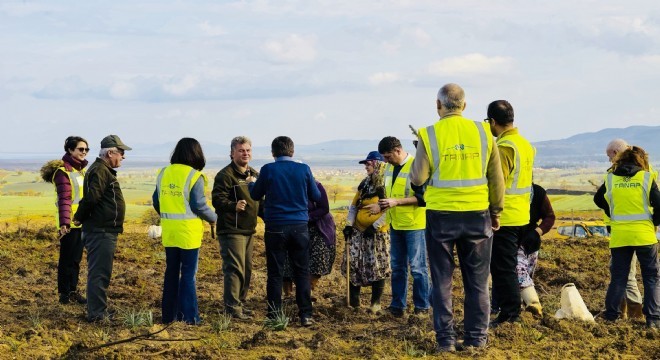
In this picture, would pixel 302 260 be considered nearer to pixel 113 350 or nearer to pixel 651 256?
pixel 113 350

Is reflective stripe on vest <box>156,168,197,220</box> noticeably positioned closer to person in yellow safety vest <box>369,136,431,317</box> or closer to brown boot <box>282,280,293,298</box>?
person in yellow safety vest <box>369,136,431,317</box>

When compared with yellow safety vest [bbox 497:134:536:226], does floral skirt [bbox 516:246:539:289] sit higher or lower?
lower

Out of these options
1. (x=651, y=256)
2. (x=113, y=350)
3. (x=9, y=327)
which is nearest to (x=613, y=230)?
(x=651, y=256)

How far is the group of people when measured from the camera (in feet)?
23.8

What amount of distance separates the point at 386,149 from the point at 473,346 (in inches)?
108

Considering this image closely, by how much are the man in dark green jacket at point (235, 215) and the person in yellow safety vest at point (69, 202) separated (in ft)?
7.12

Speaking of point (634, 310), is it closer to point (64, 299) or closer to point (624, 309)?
point (624, 309)

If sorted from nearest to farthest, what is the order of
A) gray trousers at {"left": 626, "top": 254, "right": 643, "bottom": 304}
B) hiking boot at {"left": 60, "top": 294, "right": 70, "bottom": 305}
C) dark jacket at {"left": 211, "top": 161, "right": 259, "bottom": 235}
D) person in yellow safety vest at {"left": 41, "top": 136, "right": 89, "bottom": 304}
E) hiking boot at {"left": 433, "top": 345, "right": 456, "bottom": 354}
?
hiking boot at {"left": 433, "top": 345, "right": 456, "bottom": 354}, dark jacket at {"left": 211, "top": 161, "right": 259, "bottom": 235}, gray trousers at {"left": 626, "top": 254, "right": 643, "bottom": 304}, person in yellow safety vest at {"left": 41, "top": 136, "right": 89, "bottom": 304}, hiking boot at {"left": 60, "top": 294, "right": 70, "bottom": 305}

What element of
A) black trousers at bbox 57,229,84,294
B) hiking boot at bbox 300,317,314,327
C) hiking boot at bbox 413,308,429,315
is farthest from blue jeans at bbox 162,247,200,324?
hiking boot at bbox 413,308,429,315

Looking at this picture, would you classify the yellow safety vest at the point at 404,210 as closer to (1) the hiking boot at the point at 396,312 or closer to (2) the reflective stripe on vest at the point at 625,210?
(1) the hiking boot at the point at 396,312

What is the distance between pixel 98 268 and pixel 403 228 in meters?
3.21

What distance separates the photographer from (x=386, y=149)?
30.5 ft

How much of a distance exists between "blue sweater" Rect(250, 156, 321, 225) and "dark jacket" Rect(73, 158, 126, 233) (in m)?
1.48

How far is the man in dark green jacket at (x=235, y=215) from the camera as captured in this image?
9062 millimetres
